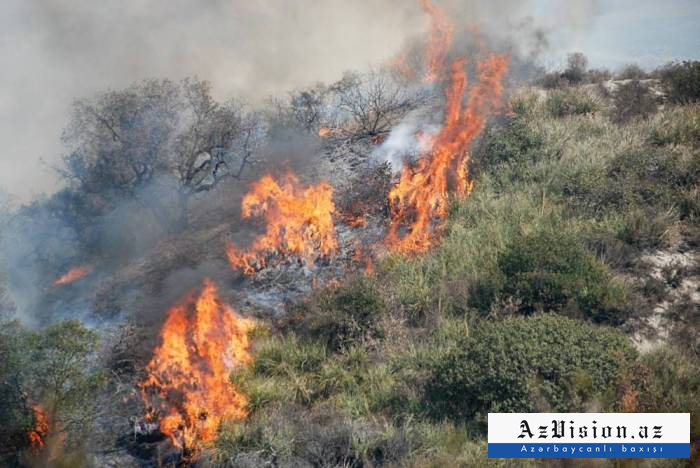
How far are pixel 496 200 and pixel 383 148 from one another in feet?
13.8

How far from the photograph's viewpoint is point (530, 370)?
7.98 meters

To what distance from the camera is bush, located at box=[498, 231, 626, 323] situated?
32.2 feet

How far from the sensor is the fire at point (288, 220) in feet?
44.5

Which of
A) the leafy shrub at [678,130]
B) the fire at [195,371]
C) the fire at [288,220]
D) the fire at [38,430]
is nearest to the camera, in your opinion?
the fire at [38,430]

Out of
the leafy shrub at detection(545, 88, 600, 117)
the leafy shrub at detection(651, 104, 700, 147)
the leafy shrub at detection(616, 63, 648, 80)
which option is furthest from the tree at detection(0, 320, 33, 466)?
the leafy shrub at detection(616, 63, 648, 80)

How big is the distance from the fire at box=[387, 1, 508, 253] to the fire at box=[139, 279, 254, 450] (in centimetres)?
471

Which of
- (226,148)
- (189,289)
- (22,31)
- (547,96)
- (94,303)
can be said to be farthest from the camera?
(22,31)

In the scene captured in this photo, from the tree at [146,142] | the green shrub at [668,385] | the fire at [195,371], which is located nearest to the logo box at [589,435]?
the green shrub at [668,385]

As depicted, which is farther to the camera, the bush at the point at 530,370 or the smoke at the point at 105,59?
the smoke at the point at 105,59

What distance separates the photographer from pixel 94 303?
13.4 meters

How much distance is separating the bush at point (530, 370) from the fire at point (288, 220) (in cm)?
572

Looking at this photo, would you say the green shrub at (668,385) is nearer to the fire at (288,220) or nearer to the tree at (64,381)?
the fire at (288,220)

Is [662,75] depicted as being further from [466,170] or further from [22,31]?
[22,31]

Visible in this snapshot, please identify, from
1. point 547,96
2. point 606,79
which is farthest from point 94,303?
point 606,79
